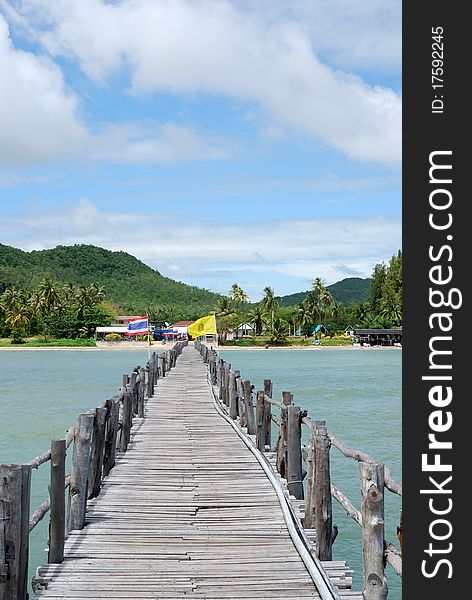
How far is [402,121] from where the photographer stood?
18.1 feet

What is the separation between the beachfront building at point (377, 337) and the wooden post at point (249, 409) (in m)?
93.8

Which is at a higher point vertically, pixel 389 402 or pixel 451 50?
pixel 451 50

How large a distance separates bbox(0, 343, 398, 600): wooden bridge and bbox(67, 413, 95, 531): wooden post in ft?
0.04

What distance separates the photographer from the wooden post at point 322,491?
7430 millimetres

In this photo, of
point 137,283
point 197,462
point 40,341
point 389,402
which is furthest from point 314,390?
point 137,283

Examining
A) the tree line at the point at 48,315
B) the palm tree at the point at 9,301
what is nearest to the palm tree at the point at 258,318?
the tree line at the point at 48,315

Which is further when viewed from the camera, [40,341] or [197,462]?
[40,341]

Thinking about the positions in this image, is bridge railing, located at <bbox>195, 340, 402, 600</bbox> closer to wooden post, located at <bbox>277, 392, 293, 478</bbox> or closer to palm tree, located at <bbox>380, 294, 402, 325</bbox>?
wooden post, located at <bbox>277, 392, 293, 478</bbox>

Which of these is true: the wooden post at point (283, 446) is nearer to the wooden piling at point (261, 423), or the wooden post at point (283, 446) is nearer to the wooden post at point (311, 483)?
the wooden piling at point (261, 423)

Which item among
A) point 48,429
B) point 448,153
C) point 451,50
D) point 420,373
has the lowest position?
point 48,429

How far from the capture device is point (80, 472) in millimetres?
8070

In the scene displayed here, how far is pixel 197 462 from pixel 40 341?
310ft

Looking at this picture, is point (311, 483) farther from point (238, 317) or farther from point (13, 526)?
point (238, 317)

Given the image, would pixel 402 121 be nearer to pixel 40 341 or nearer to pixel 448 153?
pixel 448 153
